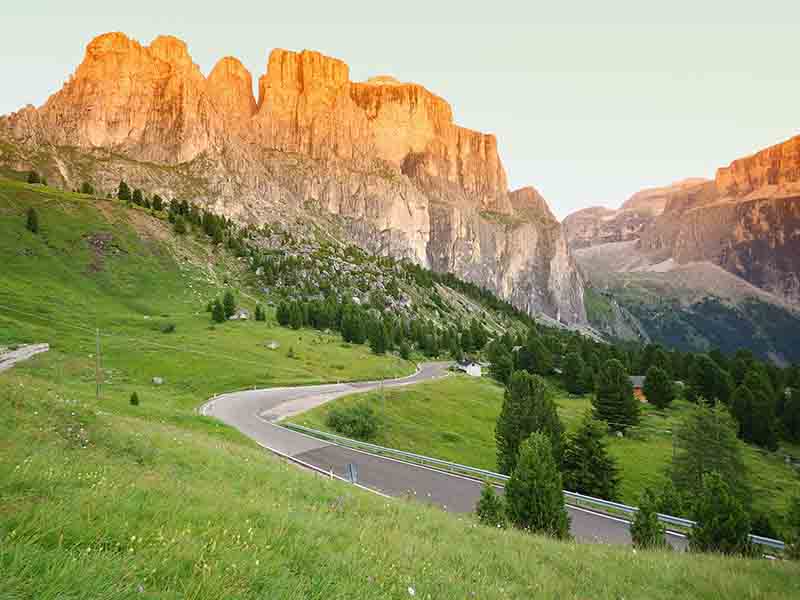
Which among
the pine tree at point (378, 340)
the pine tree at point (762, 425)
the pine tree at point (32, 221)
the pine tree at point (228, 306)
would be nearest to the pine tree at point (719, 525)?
the pine tree at point (762, 425)

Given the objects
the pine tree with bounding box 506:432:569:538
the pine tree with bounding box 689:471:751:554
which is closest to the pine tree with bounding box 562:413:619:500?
the pine tree with bounding box 689:471:751:554

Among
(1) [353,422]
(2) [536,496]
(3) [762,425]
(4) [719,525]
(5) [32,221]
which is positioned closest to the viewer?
(4) [719,525]

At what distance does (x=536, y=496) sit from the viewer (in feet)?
61.7

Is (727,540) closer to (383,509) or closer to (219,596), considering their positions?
(383,509)

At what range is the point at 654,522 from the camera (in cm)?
1833

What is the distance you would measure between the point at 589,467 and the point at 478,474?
12.8 meters

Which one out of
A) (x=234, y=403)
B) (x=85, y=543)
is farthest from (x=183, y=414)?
(x=85, y=543)

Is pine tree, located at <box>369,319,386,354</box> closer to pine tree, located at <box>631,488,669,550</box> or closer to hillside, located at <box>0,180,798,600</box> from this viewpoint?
hillside, located at <box>0,180,798,600</box>

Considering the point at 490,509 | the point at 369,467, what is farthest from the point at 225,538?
the point at 369,467

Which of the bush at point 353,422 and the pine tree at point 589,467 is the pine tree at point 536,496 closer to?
the pine tree at point 589,467

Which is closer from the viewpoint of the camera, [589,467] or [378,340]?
[589,467]

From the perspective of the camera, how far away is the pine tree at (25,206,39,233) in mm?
100125

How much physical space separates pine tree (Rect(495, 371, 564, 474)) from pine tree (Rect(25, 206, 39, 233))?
4324 inches

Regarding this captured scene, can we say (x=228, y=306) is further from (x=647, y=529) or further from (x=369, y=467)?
(x=647, y=529)
